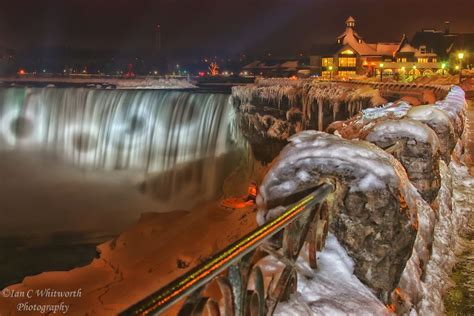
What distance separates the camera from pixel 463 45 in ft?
228

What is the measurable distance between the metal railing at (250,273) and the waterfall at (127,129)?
86.1 ft

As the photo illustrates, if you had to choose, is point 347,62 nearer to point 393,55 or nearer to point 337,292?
point 393,55

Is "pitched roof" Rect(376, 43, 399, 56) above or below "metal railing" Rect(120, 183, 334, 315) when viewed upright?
above

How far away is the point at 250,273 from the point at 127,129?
32.6 meters

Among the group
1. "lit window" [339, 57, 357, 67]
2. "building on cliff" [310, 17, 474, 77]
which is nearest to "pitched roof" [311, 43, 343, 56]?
"building on cliff" [310, 17, 474, 77]

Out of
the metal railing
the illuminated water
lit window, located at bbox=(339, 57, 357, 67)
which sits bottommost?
the illuminated water

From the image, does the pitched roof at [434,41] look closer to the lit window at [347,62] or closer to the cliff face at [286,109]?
the lit window at [347,62]

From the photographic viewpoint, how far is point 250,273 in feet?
8.57

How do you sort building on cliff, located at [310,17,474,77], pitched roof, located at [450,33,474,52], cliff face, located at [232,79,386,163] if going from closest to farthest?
cliff face, located at [232,79,386,163] < building on cliff, located at [310,17,474,77] < pitched roof, located at [450,33,474,52]

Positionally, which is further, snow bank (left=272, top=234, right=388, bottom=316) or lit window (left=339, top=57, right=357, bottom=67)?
lit window (left=339, top=57, right=357, bottom=67)

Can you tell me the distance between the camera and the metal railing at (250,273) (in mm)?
1965

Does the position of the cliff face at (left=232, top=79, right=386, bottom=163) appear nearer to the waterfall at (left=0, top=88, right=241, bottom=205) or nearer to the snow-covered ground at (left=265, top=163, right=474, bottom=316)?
the waterfall at (left=0, top=88, right=241, bottom=205)

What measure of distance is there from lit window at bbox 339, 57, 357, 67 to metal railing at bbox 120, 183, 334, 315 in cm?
7449

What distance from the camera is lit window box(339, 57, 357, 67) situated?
244 feet
